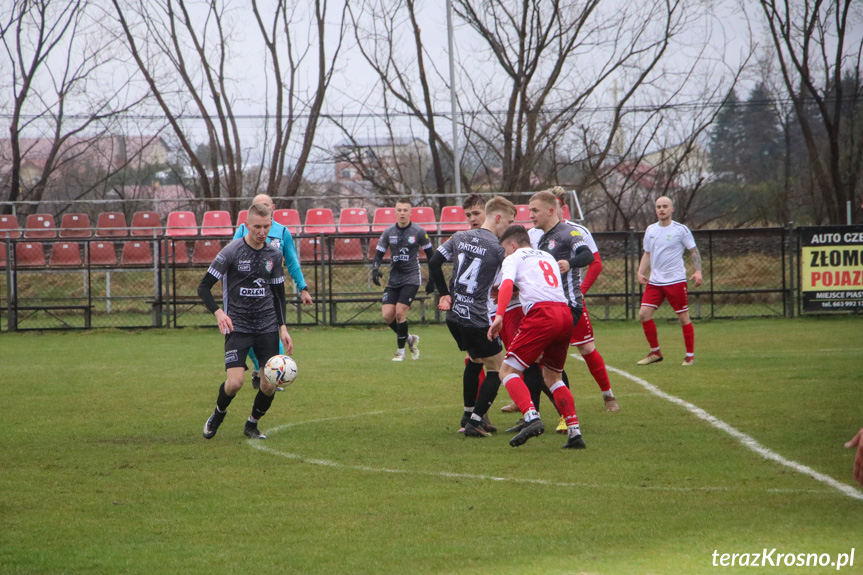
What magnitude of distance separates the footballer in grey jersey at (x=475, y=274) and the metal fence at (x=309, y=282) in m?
11.6

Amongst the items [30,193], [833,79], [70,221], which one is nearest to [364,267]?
[70,221]

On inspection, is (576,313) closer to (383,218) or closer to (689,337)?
(689,337)

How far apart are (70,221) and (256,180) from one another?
7.54 metres

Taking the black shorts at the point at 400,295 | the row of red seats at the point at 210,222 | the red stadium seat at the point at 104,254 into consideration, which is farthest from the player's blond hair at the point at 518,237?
the red stadium seat at the point at 104,254

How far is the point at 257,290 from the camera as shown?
23.7 feet

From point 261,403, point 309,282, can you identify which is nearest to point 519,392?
point 261,403

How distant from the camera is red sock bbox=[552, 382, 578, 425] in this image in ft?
21.9

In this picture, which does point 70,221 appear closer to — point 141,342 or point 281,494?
point 141,342

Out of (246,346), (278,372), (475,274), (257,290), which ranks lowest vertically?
(278,372)

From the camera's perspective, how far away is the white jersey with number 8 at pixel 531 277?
665cm

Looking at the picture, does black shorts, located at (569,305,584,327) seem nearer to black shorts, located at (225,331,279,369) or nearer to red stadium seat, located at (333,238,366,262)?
black shorts, located at (225,331,279,369)

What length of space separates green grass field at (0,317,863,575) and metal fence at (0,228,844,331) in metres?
8.79

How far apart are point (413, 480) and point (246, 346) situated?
217 centimetres
